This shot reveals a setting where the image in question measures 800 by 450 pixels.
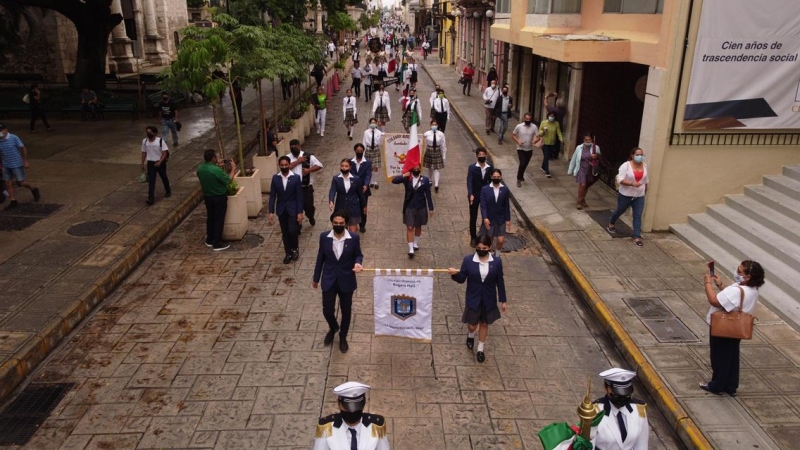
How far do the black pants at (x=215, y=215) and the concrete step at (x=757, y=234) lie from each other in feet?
28.1

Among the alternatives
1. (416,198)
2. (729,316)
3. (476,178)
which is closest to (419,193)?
(416,198)

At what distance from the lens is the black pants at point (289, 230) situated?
33.3ft

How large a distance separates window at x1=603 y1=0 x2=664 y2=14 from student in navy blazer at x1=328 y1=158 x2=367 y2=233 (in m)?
6.77

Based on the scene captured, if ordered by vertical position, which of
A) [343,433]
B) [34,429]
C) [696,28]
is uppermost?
[696,28]

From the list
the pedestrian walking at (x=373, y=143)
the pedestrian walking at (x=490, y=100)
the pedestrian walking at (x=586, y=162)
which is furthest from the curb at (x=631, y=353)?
the pedestrian walking at (x=490, y=100)

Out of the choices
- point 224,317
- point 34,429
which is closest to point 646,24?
point 224,317

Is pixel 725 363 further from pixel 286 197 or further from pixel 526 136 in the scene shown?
pixel 526 136

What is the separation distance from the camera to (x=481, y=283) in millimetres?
7266

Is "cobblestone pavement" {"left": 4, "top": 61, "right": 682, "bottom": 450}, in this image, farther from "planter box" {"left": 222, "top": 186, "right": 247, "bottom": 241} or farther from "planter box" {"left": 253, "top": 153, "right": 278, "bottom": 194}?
"planter box" {"left": 253, "top": 153, "right": 278, "bottom": 194}

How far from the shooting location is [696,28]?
34.0ft

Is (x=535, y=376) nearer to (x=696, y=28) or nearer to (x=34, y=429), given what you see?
(x=34, y=429)

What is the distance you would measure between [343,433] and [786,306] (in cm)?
692

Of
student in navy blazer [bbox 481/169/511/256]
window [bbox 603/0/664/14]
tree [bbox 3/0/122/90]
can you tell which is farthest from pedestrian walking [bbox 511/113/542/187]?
tree [bbox 3/0/122/90]

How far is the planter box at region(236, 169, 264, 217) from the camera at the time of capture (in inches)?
492
